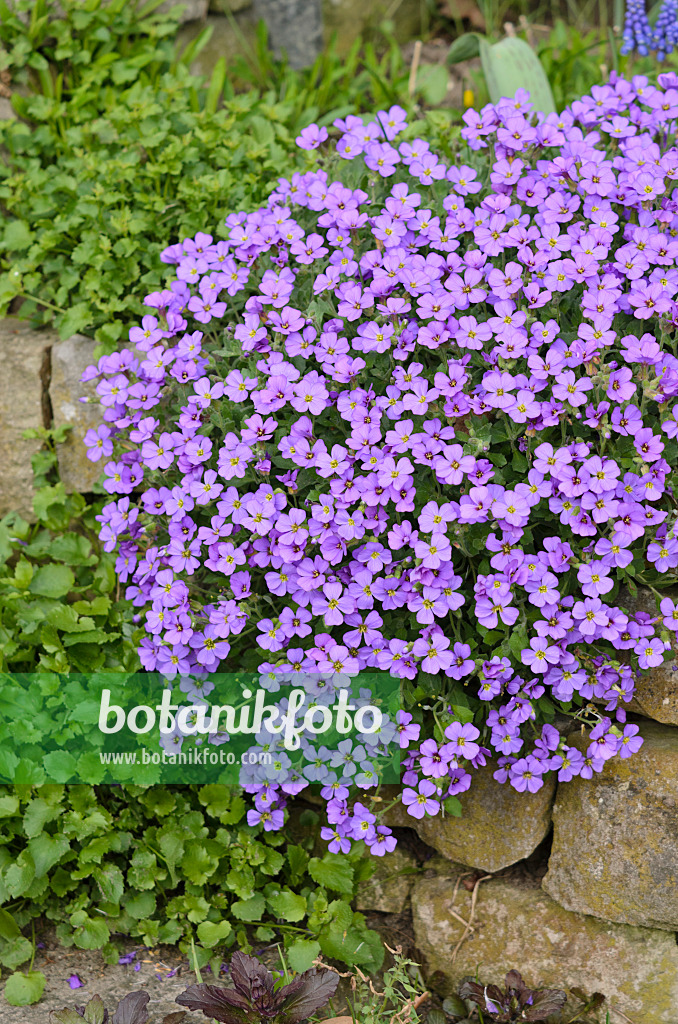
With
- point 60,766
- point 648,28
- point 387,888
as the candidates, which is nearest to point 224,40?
point 648,28

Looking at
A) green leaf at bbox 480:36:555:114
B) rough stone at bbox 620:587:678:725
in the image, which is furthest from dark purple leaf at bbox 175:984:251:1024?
green leaf at bbox 480:36:555:114

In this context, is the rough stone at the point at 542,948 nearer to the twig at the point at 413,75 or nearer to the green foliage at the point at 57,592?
the green foliage at the point at 57,592

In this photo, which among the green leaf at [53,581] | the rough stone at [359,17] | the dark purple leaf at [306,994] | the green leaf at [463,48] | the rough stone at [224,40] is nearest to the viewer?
the dark purple leaf at [306,994]

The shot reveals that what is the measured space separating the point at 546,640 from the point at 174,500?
102 centimetres

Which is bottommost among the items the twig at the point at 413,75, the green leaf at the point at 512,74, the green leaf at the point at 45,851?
the green leaf at the point at 45,851

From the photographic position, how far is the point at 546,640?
6.72 feet

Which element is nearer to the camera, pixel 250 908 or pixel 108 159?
pixel 250 908

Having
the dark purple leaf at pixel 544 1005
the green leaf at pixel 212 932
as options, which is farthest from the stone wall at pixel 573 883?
the green leaf at pixel 212 932

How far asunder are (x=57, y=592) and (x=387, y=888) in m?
1.40

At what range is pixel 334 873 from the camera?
2.38 m

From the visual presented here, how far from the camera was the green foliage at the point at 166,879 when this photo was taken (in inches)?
92.0

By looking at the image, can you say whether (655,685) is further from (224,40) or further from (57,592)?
(224,40)

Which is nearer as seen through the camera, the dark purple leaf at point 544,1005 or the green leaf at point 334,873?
the dark purple leaf at point 544,1005

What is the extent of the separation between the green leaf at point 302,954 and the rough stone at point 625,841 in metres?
0.66
